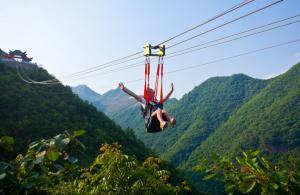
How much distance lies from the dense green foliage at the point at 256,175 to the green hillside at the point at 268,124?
72505 mm

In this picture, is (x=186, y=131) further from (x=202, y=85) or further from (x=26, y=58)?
(x=26, y=58)

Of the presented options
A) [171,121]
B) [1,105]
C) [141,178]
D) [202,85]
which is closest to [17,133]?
[1,105]

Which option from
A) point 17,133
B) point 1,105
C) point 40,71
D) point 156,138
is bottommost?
point 156,138

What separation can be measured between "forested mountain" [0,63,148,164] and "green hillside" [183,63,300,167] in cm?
3033

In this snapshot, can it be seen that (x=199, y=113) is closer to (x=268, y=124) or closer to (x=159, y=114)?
(x=268, y=124)

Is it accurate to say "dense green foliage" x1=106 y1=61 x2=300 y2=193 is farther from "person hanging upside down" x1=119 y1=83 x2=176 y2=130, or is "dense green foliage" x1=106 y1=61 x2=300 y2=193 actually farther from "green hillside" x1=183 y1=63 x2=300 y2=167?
"person hanging upside down" x1=119 y1=83 x2=176 y2=130

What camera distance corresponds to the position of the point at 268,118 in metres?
90.3

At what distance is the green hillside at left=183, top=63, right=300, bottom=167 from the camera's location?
81.0m

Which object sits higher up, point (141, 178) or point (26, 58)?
point (26, 58)

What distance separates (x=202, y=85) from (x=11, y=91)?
396ft

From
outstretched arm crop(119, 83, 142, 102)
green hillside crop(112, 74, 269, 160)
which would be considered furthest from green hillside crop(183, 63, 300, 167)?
outstretched arm crop(119, 83, 142, 102)

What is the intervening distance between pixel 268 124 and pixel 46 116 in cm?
6013

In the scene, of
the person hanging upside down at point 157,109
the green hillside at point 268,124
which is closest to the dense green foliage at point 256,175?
the person hanging upside down at point 157,109

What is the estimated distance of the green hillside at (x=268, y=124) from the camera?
8100cm
